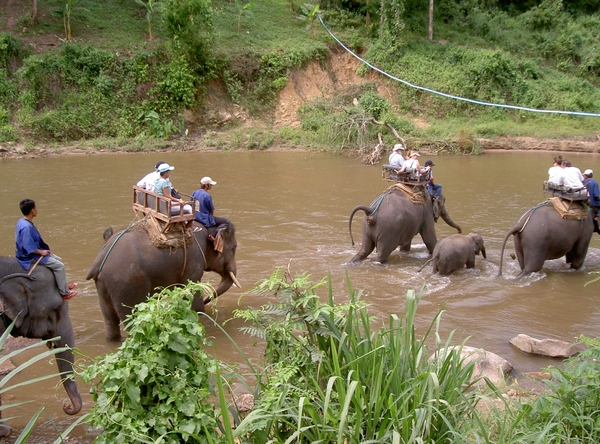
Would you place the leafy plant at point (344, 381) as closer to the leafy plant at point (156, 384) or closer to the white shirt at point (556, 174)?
the leafy plant at point (156, 384)

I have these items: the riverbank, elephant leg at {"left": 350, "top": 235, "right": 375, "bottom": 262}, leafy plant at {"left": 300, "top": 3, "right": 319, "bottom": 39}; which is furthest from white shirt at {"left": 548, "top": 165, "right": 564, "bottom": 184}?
leafy plant at {"left": 300, "top": 3, "right": 319, "bottom": 39}

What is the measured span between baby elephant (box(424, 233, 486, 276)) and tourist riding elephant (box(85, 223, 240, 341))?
149 inches

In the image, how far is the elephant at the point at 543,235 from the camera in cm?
870

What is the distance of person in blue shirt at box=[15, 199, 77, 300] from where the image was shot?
5.11 metres

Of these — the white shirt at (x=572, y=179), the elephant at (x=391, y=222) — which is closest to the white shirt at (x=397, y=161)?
the elephant at (x=391, y=222)

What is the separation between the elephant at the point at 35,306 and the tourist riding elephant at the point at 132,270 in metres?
0.83

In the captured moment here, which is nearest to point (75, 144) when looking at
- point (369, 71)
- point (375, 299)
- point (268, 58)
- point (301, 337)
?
point (268, 58)

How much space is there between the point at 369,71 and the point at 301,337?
24115 mm

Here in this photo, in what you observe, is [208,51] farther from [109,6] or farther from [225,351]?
[225,351]

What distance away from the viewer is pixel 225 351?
21.6 ft

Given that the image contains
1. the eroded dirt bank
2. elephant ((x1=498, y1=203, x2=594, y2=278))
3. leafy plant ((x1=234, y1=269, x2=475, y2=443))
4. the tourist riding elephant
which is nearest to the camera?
leafy plant ((x1=234, y1=269, x2=475, y2=443))

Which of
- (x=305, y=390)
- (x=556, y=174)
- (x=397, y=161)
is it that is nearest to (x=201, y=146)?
(x=397, y=161)

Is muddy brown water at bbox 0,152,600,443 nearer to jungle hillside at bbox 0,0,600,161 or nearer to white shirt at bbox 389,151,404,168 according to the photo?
white shirt at bbox 389,151,404,168

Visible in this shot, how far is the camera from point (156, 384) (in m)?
3.25
